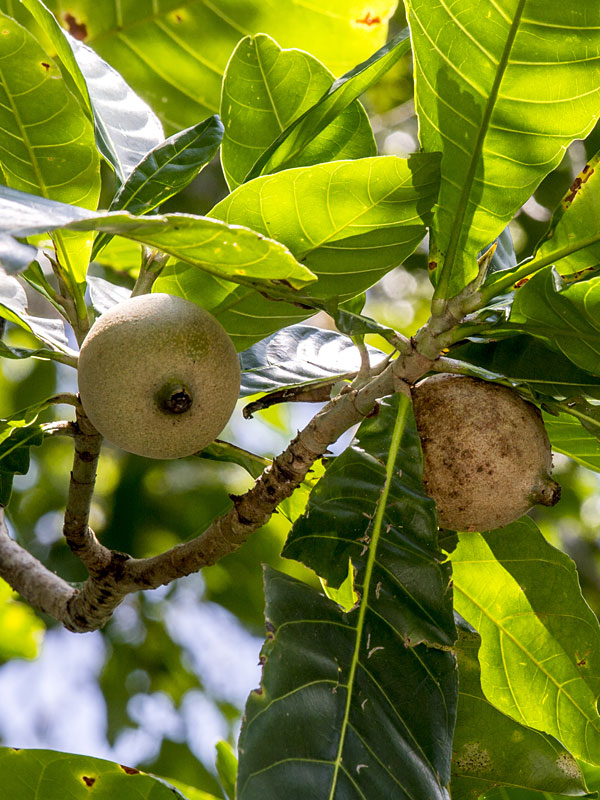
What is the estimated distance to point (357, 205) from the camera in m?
0.93

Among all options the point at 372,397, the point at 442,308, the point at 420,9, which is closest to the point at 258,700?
the point at 372,397

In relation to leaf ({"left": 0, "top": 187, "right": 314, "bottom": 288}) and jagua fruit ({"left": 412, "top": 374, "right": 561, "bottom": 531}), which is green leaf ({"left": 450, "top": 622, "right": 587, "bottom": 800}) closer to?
jagua fruit ({"left": 412, "top": 374, "right": 561, "bottom": 531})

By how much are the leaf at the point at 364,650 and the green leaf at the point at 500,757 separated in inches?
12.8

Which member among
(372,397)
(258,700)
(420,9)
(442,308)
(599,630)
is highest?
(420,9)

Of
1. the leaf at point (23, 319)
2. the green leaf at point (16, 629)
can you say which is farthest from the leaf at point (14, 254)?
the green leaf at point (16, 629)

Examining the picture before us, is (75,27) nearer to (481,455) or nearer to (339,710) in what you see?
(481,455)

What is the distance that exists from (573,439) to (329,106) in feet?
1.88

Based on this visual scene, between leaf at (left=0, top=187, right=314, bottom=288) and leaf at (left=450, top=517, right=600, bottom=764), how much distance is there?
63 centimetres

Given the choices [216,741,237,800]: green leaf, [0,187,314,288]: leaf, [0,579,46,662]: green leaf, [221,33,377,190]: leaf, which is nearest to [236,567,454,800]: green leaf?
[0,187,314,288]: leaf

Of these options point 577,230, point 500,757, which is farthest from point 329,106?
point 500,757

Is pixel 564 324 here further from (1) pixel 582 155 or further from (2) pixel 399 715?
(1) pixel 582 155

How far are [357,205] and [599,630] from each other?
2.34 feet

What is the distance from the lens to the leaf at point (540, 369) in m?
1.06

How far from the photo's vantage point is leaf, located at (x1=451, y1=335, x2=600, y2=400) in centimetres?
106
